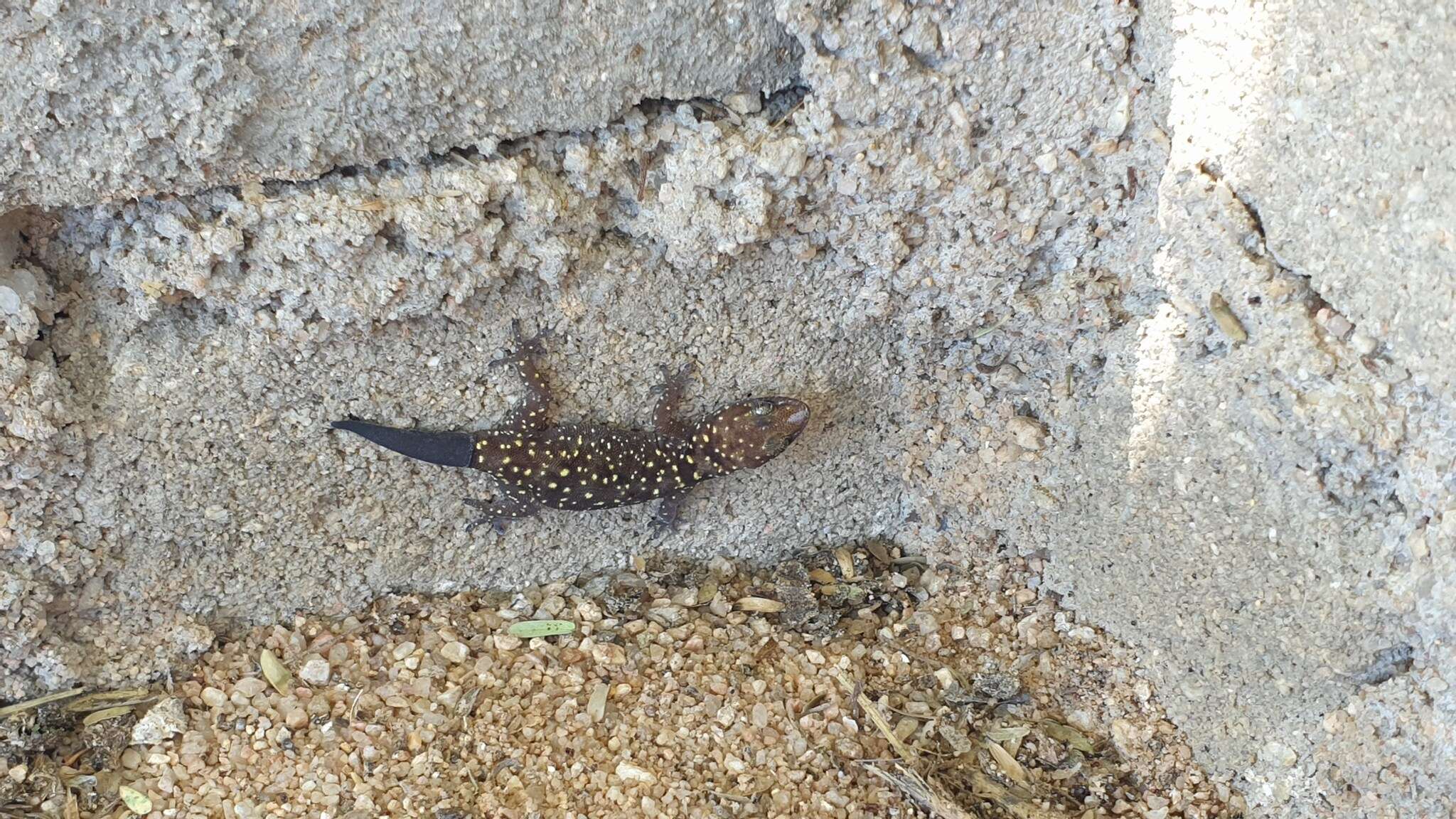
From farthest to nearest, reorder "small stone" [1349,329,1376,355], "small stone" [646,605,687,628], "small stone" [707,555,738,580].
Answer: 1. "small stone" [707,555,738,580]
2. "small stone" [646,605,687,628]
3. "small stone" [1349,329,1376,355]

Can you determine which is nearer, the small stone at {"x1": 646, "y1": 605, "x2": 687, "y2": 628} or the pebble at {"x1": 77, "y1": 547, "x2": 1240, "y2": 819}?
the pebble at {"x1": 77, "y1": 547, "x2": 1240, "y2": 819}

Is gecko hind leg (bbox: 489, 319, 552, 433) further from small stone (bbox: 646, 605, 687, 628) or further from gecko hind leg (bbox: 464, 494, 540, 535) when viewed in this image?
small stone (bbox: 646, 605, 687, 628)

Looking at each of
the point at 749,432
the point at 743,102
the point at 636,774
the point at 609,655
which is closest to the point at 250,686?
the point at 609,655

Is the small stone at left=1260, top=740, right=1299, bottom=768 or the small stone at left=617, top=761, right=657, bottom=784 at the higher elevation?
the small stone at left=1260, top=740, right=1299, bottom=768

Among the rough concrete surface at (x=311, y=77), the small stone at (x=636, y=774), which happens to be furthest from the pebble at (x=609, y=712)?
the rough concrete surface at (x=311, y=77)

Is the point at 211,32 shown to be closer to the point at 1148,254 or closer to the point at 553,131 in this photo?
the point at 553,131

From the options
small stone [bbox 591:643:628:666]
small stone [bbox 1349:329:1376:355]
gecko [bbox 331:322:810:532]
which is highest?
small stone [bbox 1349:329:1376:355]

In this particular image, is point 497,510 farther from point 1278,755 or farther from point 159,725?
point 1278,755

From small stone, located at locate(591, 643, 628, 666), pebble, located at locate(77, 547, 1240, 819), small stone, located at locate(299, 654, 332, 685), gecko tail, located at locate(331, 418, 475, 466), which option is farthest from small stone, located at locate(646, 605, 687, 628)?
small stone, located at locate(299, 654, 332, 685)
